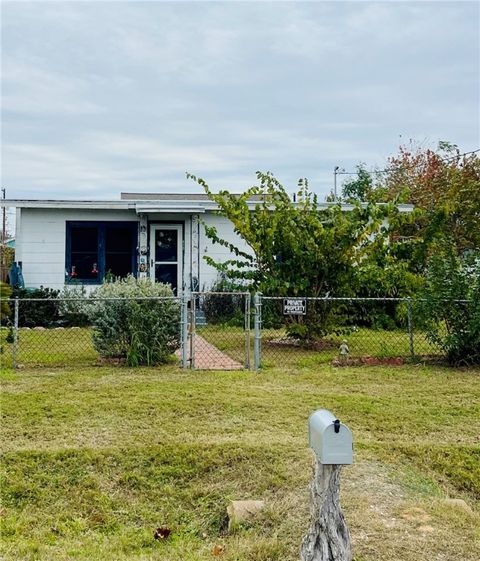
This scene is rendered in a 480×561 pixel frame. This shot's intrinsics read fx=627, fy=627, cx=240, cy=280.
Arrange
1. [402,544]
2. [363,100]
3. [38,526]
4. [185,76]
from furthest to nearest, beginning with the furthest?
[363,100] → [185,76] → [38,526] → [402,544]

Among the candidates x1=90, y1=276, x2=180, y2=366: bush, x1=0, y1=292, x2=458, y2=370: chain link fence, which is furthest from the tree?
x1=90, y1=276, x2=180, y2=366: bush

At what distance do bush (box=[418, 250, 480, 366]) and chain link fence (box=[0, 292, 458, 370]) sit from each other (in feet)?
0.79

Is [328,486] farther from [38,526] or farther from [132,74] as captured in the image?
[132,74]

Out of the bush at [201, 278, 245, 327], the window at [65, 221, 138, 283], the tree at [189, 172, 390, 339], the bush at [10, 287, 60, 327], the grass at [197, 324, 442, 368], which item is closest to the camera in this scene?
the grass at [197, 324, 442, 368]

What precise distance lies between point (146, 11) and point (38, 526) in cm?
741

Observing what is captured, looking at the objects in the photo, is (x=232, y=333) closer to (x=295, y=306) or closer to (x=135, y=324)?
(x=295, y=306)

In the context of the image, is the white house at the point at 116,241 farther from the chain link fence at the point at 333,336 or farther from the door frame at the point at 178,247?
the chain link fence at the point at 333,336

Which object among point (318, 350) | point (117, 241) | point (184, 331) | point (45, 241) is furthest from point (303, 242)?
point (45, 241)

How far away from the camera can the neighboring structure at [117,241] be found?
1647 centimetres

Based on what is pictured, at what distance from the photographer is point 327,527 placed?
10.7ft

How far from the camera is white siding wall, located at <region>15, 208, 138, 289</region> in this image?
16516 millimetres

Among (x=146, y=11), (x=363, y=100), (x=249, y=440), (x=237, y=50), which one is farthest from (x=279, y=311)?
(x=363, y=100)

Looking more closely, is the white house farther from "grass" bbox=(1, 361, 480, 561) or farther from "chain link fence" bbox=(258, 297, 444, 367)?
"grass" bbox=(1, 361, 480, 561)

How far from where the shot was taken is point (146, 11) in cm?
909
